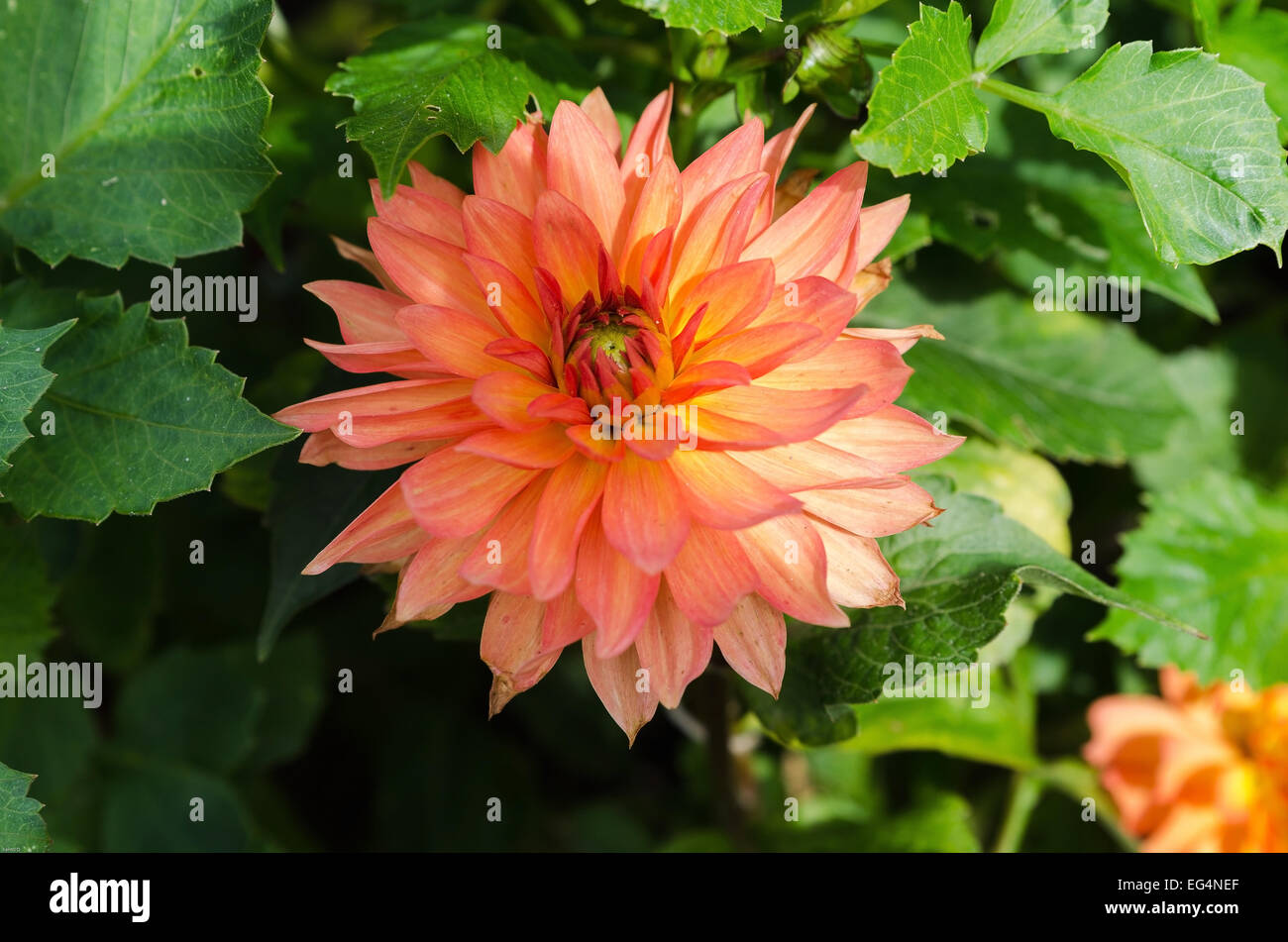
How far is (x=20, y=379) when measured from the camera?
0.90 metres

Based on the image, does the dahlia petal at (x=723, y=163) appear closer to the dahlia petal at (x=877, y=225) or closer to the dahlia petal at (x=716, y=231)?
the dahlia petal at (x=716, y=231)

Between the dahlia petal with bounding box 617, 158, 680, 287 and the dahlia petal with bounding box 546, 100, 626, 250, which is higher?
the dahlia petal with bounding box 546, 100, 626, 250

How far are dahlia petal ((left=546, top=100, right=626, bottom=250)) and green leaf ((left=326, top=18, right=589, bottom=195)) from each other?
6cm

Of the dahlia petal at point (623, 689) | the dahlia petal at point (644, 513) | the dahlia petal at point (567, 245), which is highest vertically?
the dahlia petal at point (567, 245)

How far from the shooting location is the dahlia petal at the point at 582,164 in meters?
0.89

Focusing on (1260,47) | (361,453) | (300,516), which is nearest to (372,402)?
(361,453)

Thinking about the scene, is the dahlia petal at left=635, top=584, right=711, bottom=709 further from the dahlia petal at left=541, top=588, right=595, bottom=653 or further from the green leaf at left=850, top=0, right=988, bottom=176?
the green leaf at left=850, top=0, right=988, bottom=176

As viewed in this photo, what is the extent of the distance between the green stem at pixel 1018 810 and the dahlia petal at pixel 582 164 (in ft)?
3.43

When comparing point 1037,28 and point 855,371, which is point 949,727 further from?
point 1037,28

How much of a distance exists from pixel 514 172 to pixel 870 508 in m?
0.44

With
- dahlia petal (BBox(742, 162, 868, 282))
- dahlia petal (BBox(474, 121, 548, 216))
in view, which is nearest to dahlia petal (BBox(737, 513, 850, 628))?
dahlia petal (BBox(742, 162, 868, 282))

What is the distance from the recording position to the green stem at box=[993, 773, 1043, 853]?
1.45 meters

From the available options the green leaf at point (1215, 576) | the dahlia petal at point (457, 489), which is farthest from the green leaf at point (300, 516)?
the green leaf at point (1215, 576)
